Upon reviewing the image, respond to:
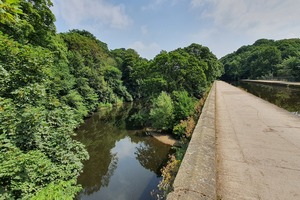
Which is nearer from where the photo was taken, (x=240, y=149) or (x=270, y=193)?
(x=270, y=193)

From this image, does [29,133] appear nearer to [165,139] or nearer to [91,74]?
[165,139]

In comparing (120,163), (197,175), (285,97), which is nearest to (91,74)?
(120,163)

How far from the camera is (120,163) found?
13.8m

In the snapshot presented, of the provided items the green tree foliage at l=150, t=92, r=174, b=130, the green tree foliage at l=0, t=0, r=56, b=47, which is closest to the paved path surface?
the green tree foliage at l=150, t=92, r=174, b=130

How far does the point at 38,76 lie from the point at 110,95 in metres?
30.4

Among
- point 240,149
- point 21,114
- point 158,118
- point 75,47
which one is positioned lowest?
point 158,118

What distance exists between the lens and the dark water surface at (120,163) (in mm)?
10297

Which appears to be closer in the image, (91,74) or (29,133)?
(29,133)

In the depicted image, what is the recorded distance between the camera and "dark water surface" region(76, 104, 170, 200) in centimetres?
1030

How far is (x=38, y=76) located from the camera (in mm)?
6086

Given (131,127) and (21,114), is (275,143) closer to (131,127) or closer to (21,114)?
(21,114)

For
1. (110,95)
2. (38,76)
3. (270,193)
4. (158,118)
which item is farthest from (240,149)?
(110,95)

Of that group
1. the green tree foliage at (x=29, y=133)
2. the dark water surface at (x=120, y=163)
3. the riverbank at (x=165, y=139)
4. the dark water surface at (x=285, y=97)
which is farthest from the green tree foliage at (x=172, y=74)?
the green tree foliage at (x=29, y=133)

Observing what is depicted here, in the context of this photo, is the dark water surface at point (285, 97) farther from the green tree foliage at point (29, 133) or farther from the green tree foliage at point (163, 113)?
the green tree foliage at point (29, 133)
